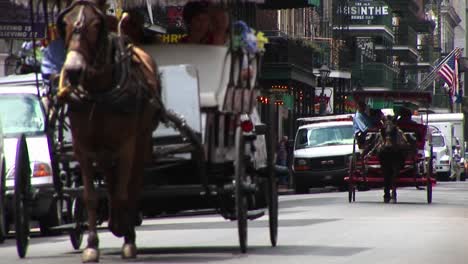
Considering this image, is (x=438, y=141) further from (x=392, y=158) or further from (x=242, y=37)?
(x=242, y=37)

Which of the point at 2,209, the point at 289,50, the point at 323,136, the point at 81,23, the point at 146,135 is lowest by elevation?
the point at 323,136

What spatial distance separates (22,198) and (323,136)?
92.1 ft

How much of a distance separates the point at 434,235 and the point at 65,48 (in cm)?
697

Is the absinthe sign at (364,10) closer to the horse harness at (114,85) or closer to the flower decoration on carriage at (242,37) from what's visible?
the flower decoration on carriage at (242,37)

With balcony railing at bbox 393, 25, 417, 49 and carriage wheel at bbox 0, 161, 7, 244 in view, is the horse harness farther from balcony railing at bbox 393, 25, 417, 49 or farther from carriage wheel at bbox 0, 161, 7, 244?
balcony railing at bbox 393, 25, 417, 49

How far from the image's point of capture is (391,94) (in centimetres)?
3528

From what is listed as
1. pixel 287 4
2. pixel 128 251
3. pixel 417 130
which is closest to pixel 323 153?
pixel 287 4

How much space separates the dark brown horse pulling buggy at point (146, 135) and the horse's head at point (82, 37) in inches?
0.4

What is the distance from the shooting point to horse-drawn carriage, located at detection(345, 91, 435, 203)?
29812 millimetres

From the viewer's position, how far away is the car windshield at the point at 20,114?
21.2 m

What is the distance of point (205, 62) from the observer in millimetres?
15266

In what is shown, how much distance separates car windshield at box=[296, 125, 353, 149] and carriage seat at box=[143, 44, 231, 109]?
26.9 metres

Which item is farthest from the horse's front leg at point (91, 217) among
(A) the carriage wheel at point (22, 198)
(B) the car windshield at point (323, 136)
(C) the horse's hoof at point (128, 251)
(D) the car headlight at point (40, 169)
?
(B) the car windshield at point (323, 136)

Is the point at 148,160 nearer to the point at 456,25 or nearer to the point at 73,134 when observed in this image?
the point at 73,134
